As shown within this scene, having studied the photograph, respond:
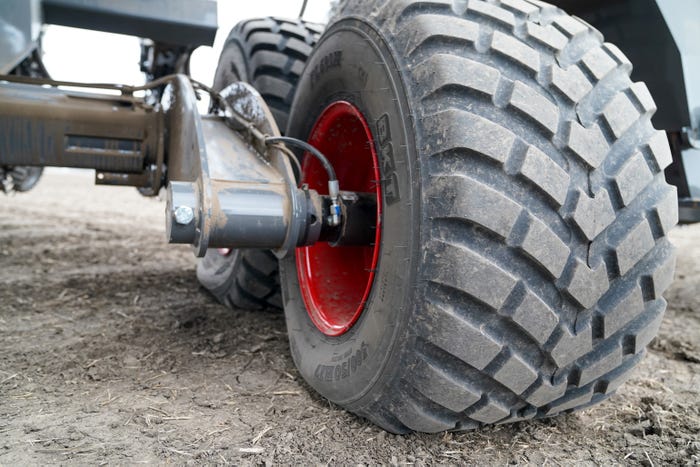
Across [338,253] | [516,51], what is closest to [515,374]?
[516,51]

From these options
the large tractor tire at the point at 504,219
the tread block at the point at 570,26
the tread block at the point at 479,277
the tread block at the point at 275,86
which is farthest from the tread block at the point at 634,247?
the tread block at the point at 275,86

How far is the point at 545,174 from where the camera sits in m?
1.36

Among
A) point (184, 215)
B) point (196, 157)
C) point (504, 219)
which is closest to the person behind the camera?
point (504, 219)

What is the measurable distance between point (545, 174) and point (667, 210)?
400 mm

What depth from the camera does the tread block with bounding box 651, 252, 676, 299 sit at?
4.92ft

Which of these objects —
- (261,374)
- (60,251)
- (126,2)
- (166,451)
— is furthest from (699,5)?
(60,251)

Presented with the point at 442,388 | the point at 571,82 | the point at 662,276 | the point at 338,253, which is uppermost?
the point at 571,82

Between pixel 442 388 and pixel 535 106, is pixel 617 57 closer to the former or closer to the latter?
pixel 535 106

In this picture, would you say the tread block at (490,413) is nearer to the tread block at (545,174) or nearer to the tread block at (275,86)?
the tread block at (545,174)

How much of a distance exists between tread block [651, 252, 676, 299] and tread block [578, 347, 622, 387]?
7.2 inches

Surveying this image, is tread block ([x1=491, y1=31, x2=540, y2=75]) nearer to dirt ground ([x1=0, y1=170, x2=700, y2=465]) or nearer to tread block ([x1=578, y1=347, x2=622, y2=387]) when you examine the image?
tread block ([x1=578, y1=347, x2=622, y2=387])

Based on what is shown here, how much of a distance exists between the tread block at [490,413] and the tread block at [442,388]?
1.8 inches

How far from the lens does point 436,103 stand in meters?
1.42

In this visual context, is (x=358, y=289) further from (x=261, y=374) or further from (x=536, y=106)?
(x=536, y=106)
